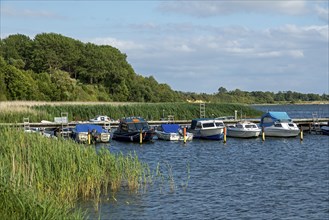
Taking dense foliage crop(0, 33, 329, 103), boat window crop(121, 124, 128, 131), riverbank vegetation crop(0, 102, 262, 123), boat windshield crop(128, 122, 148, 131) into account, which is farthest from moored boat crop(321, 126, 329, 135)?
dense foliage crop(0, 33, 329, 103)

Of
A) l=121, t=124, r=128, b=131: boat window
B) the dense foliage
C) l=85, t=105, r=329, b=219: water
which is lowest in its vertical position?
l=85, t=105, r=329, b=219: water

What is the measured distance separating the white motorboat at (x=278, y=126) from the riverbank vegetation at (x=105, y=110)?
19.6 metres

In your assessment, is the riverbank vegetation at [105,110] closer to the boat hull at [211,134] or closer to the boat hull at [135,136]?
the boat hull at [135,136]

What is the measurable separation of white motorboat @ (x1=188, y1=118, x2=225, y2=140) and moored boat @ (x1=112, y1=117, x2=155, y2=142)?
5.53 meters

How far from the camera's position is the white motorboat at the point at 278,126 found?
57.8 meters

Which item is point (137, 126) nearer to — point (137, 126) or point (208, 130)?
point (137, 126)

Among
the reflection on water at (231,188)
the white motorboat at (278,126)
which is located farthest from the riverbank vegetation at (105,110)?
the white motorboat at (278,126)

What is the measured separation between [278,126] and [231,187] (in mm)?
31869

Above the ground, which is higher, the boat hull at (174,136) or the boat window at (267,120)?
the boat window at (267,120)

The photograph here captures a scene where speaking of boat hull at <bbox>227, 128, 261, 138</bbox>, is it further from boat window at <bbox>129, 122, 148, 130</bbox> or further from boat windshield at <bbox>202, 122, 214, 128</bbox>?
boat window at <bbox>129, 122, 148, 130</bbox>

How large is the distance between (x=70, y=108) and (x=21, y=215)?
5654cm

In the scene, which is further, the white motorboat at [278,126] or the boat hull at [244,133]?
the white motorboat at [278,126]

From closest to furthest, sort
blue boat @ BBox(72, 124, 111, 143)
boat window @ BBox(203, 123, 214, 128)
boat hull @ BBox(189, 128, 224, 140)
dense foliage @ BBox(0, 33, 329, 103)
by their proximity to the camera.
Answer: blue boat @ BBox(72, 124, 111, 143) < boat hull @ BBox(189, 128, 224, 140) < boat window @ BBox(203, 123, 214, 128) < dense foliage @ BBox(0, 33, 329, 103)

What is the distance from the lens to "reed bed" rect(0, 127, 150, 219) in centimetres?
1817
